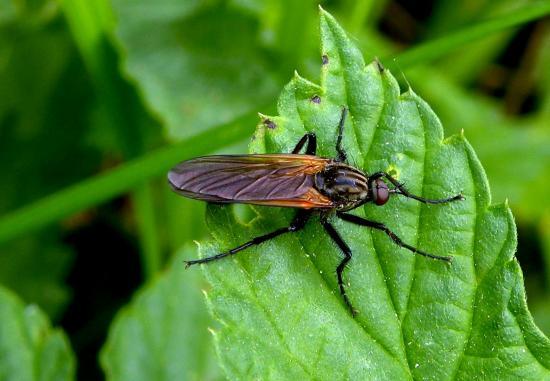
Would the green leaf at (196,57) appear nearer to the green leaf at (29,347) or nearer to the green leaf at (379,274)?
the green leaf at (29,347)

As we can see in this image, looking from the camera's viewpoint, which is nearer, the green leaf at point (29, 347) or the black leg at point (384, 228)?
the black leg at point (384, 228)

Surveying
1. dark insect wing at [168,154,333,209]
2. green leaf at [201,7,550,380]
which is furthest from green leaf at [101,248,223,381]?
green leaf at [201,7,550,380]

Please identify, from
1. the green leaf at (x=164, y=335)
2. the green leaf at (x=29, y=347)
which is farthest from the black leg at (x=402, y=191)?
the green leaf at (x=29, y=347)

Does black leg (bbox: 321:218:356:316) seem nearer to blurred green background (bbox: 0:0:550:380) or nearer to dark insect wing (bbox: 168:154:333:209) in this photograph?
dark insect wing (bbox: 168:154:333:209)

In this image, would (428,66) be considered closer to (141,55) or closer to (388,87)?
(141,55)

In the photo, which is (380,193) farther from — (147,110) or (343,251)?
(147,110)

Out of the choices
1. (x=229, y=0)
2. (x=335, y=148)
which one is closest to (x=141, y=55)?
(x=229, y=0)

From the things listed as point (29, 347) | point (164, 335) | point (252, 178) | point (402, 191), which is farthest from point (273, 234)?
point (29, 347)
